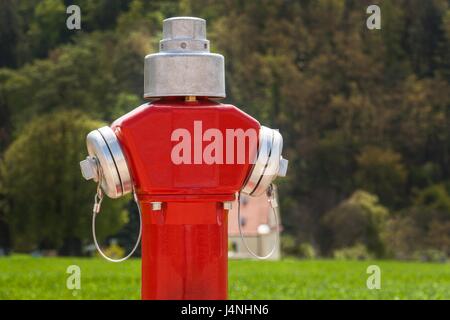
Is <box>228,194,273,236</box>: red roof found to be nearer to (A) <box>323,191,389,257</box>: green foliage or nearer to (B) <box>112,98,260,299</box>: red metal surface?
(A) <box>323,191,389,257</box>: green foliage

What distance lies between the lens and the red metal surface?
4.15 metres

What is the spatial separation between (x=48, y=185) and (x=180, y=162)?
24880mm

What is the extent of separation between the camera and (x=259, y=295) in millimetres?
12281

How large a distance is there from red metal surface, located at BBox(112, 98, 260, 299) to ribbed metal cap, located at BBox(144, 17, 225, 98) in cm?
6

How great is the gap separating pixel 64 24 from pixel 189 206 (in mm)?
27964

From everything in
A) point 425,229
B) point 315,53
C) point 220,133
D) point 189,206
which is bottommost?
point 425,229

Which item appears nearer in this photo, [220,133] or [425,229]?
[220,133]

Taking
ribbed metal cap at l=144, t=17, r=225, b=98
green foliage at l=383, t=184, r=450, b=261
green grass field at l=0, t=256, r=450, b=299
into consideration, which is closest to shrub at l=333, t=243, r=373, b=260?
green foliage at l=383, t=184, r=450, b=261

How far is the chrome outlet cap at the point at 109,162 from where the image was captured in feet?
13.8

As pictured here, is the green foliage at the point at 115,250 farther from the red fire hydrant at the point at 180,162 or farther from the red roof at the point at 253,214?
the red fire hydrant at the point at 180,162

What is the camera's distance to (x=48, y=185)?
28.6m

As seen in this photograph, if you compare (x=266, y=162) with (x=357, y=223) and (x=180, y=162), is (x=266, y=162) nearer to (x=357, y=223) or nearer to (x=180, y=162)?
(x=180, y=162)

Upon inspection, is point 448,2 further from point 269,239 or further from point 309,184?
point 269,239
